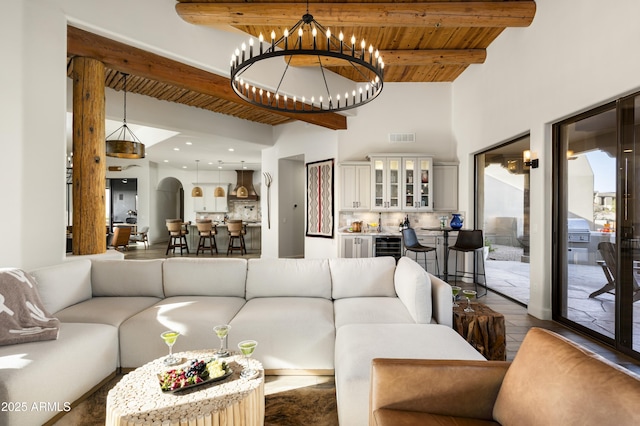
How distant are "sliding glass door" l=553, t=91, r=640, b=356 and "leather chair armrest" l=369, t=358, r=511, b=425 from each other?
8.39 feet

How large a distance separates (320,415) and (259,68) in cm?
456

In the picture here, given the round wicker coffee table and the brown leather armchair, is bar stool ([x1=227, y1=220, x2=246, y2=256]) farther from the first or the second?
the brown leather armchair

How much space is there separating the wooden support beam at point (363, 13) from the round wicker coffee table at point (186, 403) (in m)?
4.05

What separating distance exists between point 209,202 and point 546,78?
1253 centimetres

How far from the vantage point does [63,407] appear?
2121mm

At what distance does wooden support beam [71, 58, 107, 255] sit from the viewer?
3.76 meters

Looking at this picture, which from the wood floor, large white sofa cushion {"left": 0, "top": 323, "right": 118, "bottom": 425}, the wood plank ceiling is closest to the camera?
large white sofa cushion {"left": 0, "top": 323, "right": 118, "bottom": 425}

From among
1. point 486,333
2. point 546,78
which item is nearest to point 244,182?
point 546,78

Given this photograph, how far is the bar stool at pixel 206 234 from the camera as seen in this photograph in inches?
371

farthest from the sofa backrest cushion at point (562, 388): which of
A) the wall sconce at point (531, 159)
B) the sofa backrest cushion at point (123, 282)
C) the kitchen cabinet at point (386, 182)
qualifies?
the kitchen cabinet at point (386, 182)

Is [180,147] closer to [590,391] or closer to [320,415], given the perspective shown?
[320,415]

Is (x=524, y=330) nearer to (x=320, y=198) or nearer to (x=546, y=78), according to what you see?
(x=546, y=78)

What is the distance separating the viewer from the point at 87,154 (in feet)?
12.4

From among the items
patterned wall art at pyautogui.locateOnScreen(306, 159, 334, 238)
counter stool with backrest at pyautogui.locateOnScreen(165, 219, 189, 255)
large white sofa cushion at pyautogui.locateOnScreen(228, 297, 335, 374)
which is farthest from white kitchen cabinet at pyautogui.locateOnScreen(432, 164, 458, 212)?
counter stool with backrest at pyautogui.locateOnScreen(165, 219, 189, 255)
